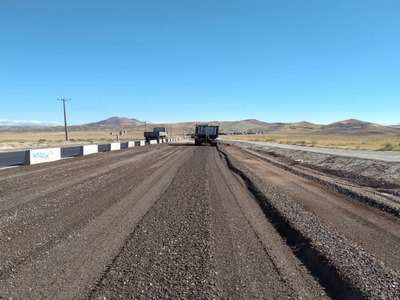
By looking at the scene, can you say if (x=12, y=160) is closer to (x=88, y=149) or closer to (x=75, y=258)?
(x=88, y=149)

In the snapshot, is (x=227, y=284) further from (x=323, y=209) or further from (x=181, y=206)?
(x=323, y=209)

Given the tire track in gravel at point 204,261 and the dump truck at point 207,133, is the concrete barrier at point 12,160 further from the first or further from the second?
the dump truck at point 207,133

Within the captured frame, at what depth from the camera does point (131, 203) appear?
38.2 feet

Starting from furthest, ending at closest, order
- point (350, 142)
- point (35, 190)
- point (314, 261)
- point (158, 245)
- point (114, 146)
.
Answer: point (350, 142) → point (114, 146) → point (35, 190) → point (158, 245) → point (314, 261)

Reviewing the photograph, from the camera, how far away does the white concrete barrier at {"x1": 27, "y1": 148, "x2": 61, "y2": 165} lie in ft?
86.7

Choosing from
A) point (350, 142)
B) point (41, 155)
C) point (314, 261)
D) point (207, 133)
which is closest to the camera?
point (314, 261)

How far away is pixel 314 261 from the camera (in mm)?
6727

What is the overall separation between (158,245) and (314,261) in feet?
8.64

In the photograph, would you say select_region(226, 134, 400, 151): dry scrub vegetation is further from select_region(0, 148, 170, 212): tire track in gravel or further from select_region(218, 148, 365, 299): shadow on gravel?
select_region(218, 148, 365, 299): shadow on gravel

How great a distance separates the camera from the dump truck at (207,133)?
62844mm

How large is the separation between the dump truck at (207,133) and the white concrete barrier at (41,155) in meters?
33.8

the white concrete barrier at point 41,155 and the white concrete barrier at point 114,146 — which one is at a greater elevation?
the white concrete barrier at point 41,155

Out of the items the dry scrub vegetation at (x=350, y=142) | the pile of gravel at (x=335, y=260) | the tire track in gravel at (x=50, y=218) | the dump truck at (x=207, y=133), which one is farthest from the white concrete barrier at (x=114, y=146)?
the pile of gravel at (x=335, y=260)

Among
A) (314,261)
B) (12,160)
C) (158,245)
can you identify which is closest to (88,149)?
(12,160)
